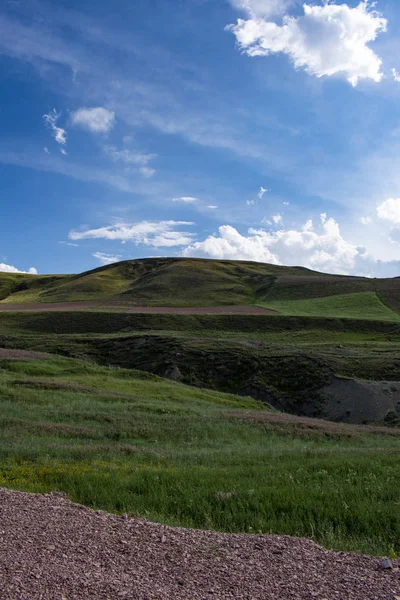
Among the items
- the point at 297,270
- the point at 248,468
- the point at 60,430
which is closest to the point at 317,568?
the point at 248,468

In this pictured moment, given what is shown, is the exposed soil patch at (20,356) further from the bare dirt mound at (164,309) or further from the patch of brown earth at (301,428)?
the bare dirt mound at (164,309)

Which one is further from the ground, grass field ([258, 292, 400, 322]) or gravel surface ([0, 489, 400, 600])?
grass field ([258, 292, 400, 322])

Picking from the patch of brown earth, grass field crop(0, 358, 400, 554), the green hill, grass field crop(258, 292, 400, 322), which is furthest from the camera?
the green hill

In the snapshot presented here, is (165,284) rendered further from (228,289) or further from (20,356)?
(20,356)

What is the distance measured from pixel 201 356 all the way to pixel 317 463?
33662 mm

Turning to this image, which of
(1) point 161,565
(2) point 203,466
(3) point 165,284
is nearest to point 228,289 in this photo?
(3) point 165,284

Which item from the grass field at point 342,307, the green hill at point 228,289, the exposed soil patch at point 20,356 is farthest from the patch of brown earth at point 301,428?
the green hill at point 228,289

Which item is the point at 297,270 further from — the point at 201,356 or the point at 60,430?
the point at 60,430

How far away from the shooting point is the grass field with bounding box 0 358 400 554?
8.65m

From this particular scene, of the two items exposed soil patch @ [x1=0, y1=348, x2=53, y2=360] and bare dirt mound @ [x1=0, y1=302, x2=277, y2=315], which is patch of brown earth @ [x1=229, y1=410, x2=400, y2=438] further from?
bare dirt mound @ [x1=0, y1=302, x2=277, y2=315]

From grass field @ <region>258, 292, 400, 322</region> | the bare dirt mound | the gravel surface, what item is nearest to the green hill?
grass field @ <region>258, 292, 400, 322</region>

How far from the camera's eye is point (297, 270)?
5969 inches

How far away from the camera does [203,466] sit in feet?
42.9

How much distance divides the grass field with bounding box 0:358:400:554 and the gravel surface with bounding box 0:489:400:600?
3.99 feet
